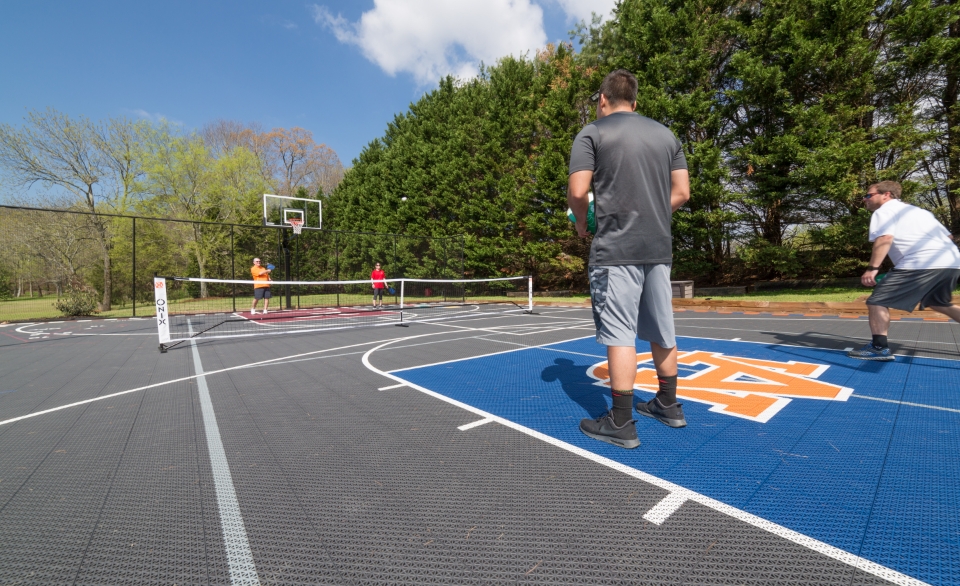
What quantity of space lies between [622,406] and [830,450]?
110 centimetres

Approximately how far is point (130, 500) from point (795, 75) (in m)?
18.4

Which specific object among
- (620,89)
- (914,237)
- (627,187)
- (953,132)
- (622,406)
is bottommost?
(622,406)

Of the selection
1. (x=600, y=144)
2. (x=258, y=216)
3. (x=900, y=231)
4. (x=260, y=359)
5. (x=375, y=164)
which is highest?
(x=375, y=164)

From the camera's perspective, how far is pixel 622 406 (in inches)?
92.4

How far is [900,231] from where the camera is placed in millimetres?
4199

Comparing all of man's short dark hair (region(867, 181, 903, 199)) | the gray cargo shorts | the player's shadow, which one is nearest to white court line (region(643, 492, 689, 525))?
the gray cargo shorts

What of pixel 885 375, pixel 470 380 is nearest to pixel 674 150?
pixel 470 380

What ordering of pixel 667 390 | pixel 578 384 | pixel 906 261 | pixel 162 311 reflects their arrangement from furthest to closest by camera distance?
pixel 162 311 < pixel 906 261 < pixel 578 384 < pixel 667 390

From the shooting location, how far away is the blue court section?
1.51 meters

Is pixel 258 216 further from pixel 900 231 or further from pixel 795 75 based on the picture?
pixel 900 231

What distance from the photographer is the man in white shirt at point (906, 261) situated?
4055 millimetres

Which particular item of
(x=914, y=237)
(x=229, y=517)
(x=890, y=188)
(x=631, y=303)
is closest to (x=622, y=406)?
(x=631, y=303)

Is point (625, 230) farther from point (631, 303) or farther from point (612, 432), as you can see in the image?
point (612, 432)

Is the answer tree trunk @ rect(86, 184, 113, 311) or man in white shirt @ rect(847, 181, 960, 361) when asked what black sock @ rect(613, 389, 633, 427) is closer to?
man in white shirt @ rect(847, 181, 960, 361)
